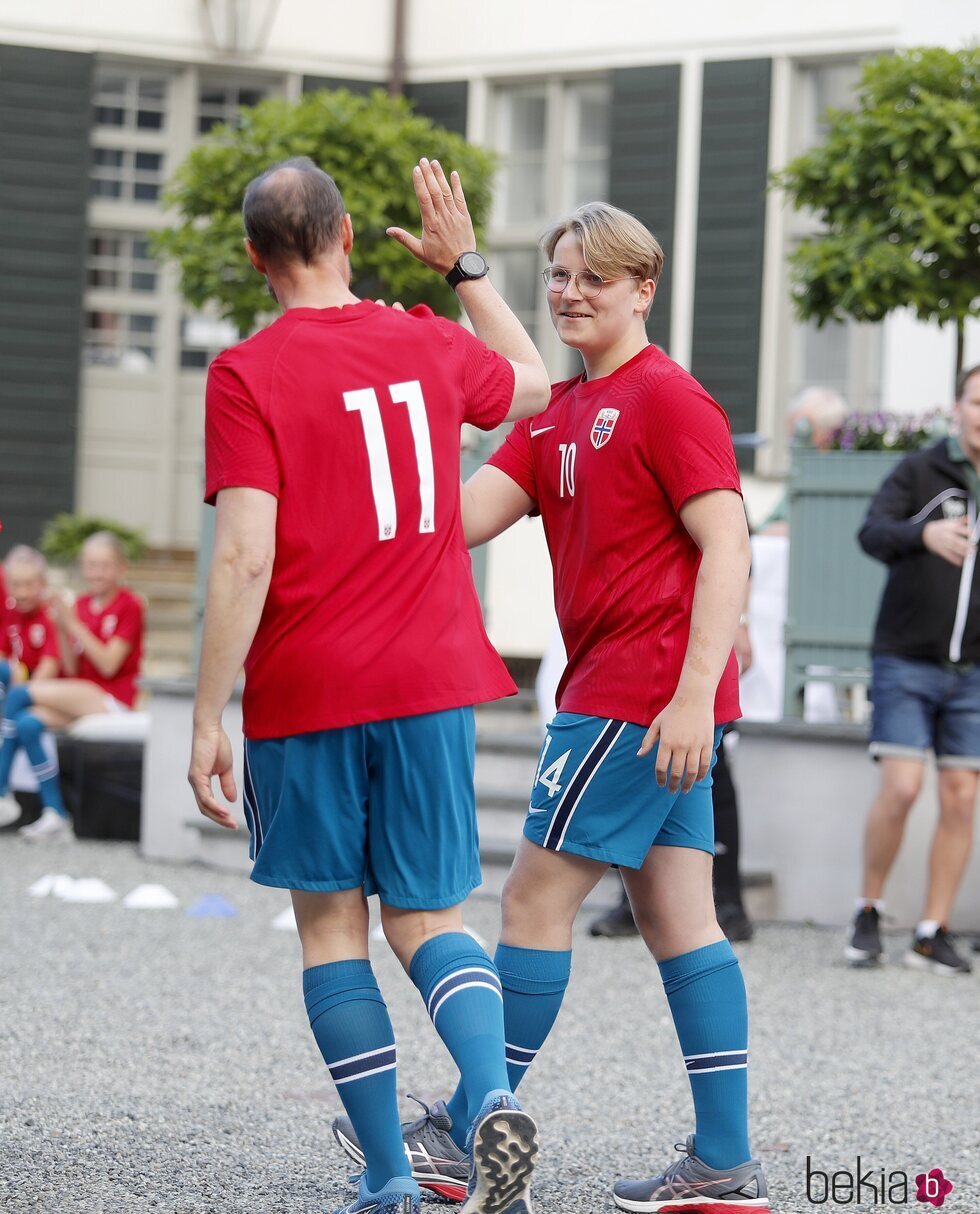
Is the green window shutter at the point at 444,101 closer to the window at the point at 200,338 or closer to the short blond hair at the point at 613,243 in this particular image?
the window at the point at 200,338

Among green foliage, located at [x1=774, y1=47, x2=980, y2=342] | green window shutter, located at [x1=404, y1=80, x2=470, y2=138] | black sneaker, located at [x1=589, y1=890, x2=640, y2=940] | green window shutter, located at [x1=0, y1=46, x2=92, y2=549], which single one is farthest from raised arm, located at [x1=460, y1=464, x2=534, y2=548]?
green window shutter, located at [x1=404, y1=80, x2=470, y2=138]

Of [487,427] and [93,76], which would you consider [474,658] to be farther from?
[93,76]

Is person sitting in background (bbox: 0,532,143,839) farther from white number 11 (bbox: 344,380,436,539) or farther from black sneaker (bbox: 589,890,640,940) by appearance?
white number 11 (bbox: 344,380,436,539)

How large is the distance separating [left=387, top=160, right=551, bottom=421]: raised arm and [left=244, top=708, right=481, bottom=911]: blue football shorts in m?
0.67

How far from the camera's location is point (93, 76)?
47.7 feet

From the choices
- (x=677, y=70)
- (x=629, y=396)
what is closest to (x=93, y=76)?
(x=677, y=70)

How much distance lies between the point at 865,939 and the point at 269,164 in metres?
5.44

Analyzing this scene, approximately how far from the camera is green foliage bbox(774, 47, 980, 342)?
307 inches

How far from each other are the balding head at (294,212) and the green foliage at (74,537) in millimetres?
10814

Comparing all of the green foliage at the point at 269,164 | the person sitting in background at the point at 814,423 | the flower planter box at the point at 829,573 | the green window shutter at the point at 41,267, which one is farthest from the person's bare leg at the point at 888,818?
the green window shutter at the point at 41,267

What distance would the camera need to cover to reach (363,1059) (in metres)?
2.98

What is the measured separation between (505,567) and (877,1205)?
7332mm

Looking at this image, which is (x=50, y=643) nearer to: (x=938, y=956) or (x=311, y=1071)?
(x=938, y=956)

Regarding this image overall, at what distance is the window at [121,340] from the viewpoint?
15141 mm
